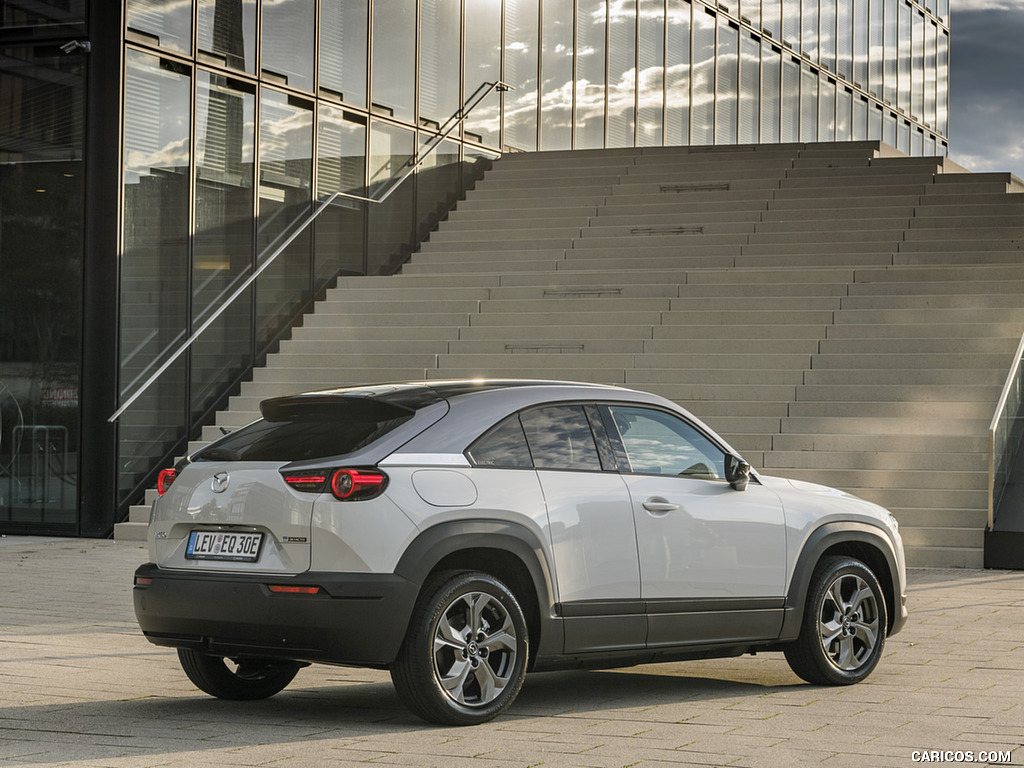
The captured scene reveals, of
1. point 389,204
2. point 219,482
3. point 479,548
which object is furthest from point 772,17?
point 219,482

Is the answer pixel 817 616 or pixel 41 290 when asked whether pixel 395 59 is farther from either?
pixel 817 616

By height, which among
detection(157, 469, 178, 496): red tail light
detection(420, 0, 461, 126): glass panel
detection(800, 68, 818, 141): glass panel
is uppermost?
detection(800, 68, 818, 141): glass panel

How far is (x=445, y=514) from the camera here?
647cm

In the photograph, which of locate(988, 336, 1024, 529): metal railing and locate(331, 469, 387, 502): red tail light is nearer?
locate(331, 469, 387, 502): red tail light

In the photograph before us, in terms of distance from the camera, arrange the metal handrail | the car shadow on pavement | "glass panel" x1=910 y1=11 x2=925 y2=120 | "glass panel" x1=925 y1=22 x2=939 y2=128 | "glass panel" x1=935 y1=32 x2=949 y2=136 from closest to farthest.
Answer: the car shadow on pavement, the metal handrail, "glass panel" x1=910 y1=11 x2=925 y2=120, "glass panel" x1=925 y1=22 x2=939 y2=128, "glass panel" x1=935 y1=32 x2=949 y2=136

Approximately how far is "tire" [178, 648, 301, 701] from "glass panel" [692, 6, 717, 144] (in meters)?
25.5

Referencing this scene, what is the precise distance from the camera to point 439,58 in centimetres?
2380

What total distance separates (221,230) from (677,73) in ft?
49.7

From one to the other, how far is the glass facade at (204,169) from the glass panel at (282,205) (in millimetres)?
33

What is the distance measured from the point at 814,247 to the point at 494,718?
15401 mm

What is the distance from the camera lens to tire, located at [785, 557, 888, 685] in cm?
777

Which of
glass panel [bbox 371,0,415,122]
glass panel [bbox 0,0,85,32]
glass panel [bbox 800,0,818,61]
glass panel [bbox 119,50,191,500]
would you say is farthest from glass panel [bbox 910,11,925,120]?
glass panel [bbox 0,0,85,32]

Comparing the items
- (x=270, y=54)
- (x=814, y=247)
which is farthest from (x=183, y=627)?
(x=814, y=247)

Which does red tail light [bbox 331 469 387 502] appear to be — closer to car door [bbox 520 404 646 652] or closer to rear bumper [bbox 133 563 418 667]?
rear bumper [bbox 133 563 418 667]
